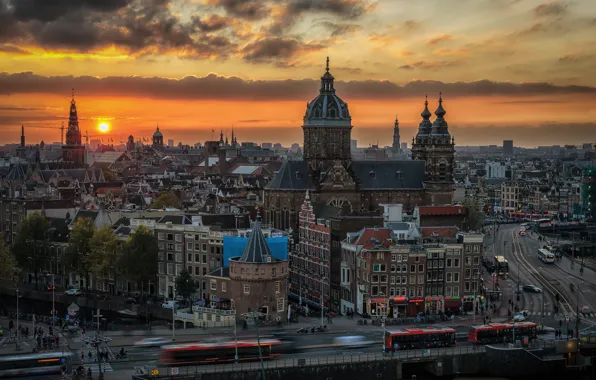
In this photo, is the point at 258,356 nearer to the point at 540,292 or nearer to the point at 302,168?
the point at 540,292

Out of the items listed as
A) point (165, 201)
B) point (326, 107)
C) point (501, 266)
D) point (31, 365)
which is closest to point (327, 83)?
point (326, 107)

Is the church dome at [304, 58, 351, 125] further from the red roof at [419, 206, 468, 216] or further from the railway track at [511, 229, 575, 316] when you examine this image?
the railway track at [511, 229, 575, 316]

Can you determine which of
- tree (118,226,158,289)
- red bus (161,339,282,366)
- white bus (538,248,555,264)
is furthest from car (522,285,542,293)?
red bus (161,339,282,366)

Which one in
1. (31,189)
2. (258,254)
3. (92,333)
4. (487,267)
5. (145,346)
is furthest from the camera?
(31,189)

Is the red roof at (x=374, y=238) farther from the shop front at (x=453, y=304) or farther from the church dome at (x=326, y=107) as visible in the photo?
the church dome at (x=326, y=107)

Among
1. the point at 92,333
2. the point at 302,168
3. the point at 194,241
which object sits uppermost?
the point at 302,168

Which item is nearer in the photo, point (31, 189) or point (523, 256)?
point (523, 256)

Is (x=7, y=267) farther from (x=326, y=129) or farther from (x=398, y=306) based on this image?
(x=326, y=129)

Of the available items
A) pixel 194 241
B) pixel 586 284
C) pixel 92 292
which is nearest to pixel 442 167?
pixel 586 284
